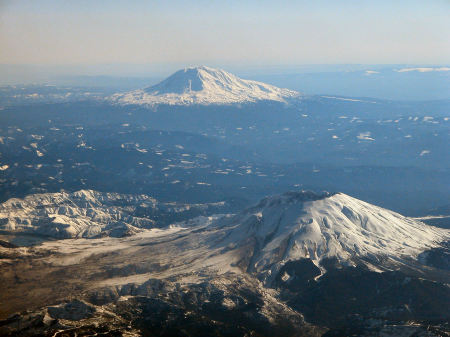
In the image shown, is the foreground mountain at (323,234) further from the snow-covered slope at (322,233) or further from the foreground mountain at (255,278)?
the foreground mountain at (255,278)

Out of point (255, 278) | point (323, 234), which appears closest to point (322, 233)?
point (323, 234)

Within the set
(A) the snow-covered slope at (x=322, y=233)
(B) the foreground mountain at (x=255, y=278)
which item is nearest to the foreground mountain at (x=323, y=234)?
(A) the snow-covered slope at (x=322, y=233)

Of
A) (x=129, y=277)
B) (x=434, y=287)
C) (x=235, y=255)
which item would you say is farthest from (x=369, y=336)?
(x=129, y=277)

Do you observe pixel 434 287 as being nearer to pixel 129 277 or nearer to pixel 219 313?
pixel 219 313

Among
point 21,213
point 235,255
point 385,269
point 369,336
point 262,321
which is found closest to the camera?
point 369,336

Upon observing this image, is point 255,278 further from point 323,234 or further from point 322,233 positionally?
point 322,233
